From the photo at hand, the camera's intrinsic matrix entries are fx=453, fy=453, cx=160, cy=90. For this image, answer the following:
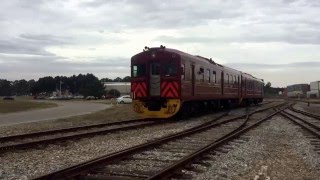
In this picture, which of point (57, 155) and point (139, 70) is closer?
point (57, 155)

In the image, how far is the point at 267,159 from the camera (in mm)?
10023

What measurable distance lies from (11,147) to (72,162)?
237 cm

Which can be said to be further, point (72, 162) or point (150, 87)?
point (150, 87)

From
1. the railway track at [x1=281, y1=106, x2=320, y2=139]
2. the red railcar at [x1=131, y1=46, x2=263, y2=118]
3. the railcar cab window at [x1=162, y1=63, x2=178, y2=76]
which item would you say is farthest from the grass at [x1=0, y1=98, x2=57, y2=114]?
the railway track at [x1=281, y1=106, x2=320, y2=139]

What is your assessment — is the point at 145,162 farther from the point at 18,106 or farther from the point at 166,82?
the point at 18,106

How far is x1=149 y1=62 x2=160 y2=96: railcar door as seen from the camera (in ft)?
70.2

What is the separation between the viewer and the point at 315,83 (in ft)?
357

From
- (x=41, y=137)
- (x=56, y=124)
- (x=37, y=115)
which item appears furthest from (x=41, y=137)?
(x=37, y=115)

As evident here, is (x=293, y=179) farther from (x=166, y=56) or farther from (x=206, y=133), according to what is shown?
(x=166, y=56)

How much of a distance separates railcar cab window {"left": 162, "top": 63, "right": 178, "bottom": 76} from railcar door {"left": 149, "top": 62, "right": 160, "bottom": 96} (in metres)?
0.38

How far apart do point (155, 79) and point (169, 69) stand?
92 cm

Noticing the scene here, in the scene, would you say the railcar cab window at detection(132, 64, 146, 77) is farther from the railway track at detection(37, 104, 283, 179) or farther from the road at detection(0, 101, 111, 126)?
the railway track at detection(37, 104, 283, 179)

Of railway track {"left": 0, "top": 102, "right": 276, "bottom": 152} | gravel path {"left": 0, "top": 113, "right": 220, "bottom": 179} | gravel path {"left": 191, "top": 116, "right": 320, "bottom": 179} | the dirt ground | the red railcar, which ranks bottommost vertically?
gravel path {"left": 191, "top": 116, "right": 320, "bottom": 179}

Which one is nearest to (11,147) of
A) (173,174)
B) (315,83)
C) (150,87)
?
(173,174)
